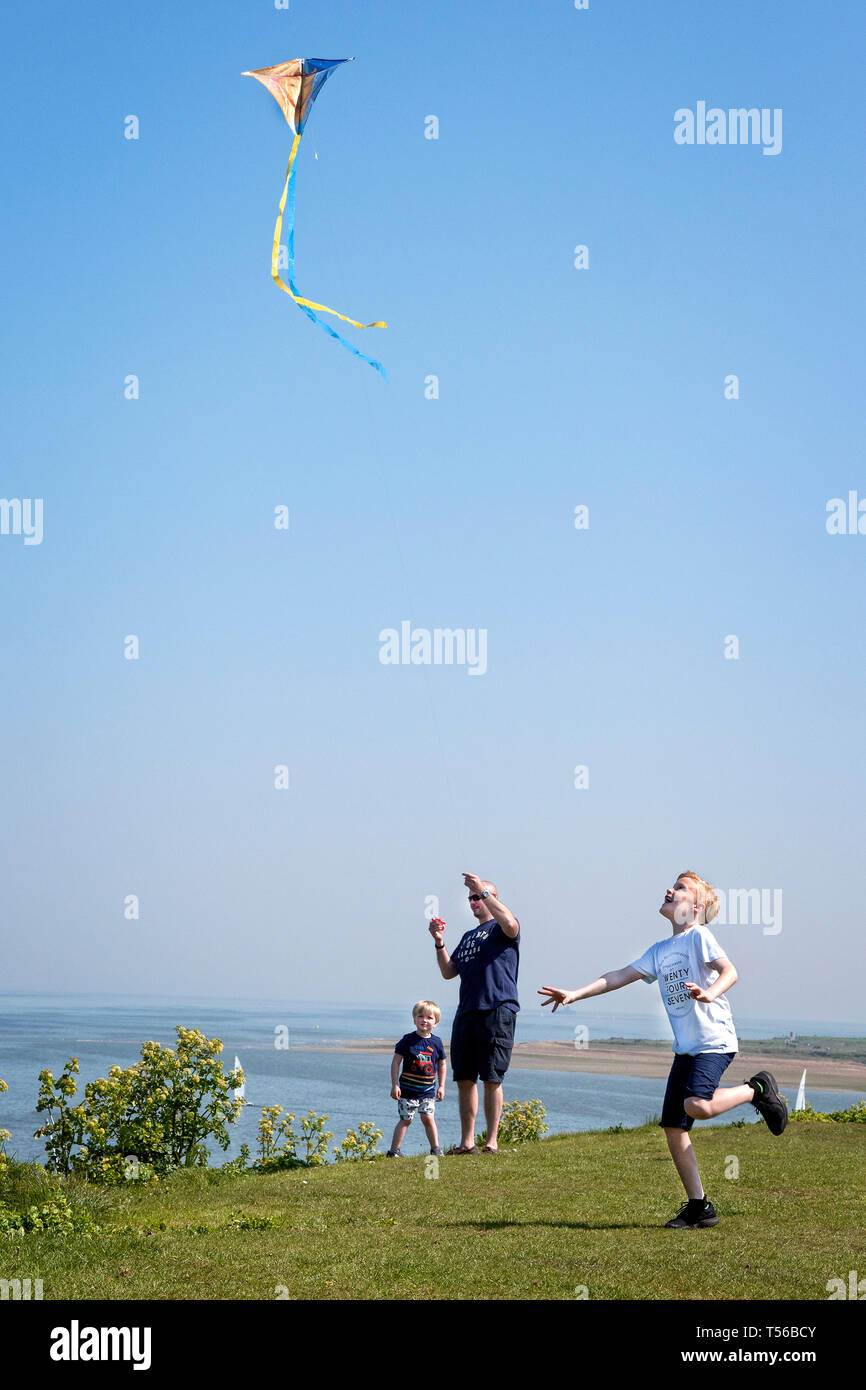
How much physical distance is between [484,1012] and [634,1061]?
35820 mm

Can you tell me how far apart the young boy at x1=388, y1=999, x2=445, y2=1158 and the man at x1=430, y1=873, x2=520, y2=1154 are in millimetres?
727

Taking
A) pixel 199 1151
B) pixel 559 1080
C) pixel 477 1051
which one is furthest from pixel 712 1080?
pixel 559 1080

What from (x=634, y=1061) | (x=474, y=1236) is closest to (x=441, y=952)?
(x=474, y=1236)

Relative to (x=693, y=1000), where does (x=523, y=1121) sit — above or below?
below

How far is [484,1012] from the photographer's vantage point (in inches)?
447

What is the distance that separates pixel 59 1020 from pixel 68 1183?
1788 inches

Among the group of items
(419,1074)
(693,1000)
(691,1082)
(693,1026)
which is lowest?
(419,1074)

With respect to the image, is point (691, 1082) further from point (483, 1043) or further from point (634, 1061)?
point (634, 1061)

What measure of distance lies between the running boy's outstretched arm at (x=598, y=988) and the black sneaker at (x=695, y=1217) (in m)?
1.33

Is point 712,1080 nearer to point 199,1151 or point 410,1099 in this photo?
point 410,1099

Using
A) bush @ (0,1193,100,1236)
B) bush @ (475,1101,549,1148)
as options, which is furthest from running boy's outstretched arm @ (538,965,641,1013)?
bush @ (475,1101,549,1148)

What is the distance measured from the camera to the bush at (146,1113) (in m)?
12.0

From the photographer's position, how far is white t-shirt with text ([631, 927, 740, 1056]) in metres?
7.61

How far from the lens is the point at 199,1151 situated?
1232 centimetres
